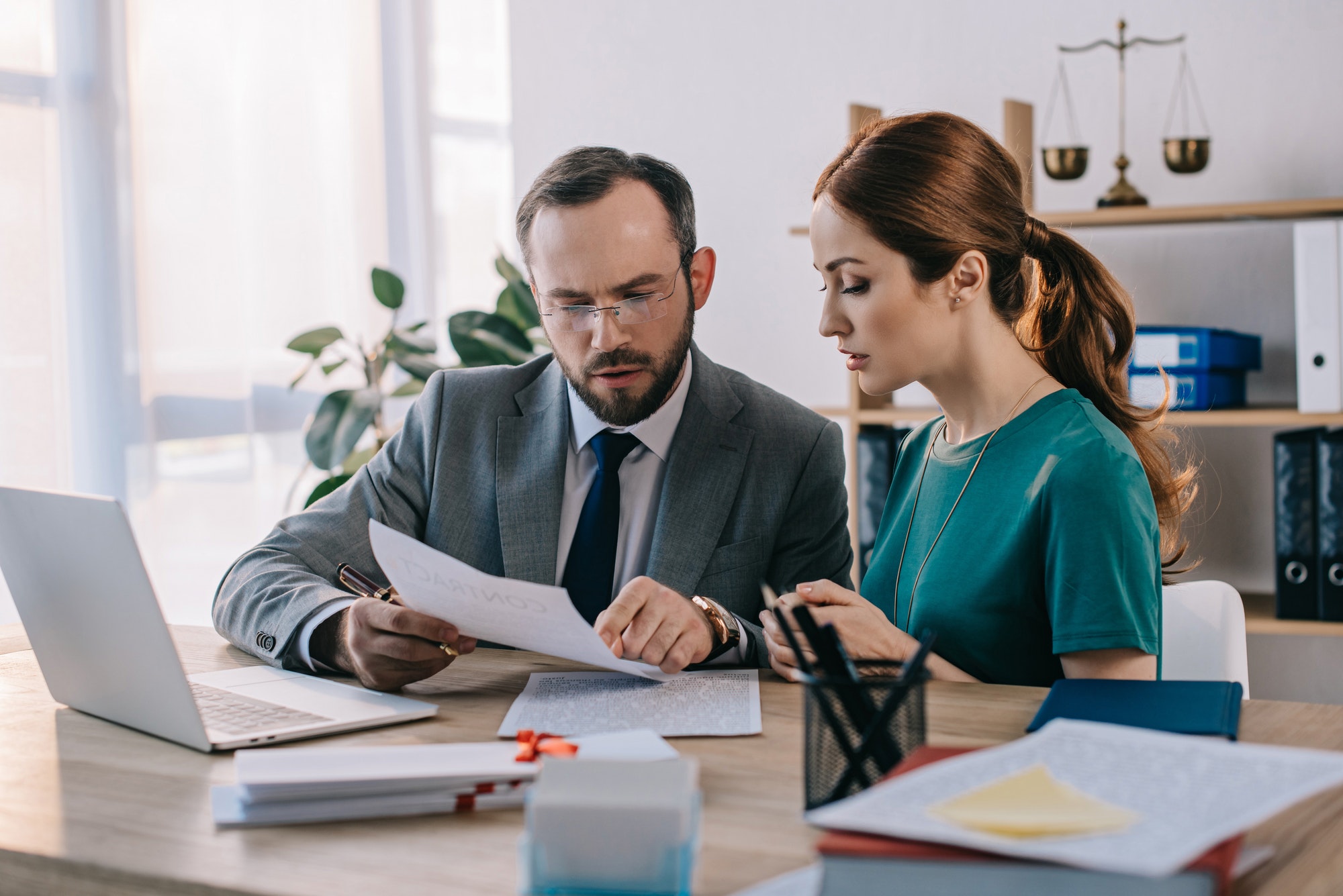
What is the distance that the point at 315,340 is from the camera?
286 cm

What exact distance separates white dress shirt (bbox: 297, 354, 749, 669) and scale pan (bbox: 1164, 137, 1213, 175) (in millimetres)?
1417

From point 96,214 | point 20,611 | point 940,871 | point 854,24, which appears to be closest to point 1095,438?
point 940,871

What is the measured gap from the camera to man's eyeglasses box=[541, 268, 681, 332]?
5.01ft

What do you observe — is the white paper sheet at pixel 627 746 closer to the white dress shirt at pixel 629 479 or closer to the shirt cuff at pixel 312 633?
the shirt cuff at pixel 312 633

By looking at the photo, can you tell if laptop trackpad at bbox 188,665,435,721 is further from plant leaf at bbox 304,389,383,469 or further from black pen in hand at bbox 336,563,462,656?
plant leaf at bbox 304,389,383,469

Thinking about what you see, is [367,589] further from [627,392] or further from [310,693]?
[627,392]

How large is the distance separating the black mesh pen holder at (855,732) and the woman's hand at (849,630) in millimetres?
332

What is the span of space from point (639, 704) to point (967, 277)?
61 centimetres

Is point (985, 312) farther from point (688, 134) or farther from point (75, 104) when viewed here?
point (75, 104)

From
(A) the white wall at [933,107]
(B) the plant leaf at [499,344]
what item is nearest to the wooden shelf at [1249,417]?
(A) the white wall at [933,107]

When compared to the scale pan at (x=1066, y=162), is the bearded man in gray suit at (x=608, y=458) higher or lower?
lower

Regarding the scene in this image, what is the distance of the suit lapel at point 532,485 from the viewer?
5.06 ft

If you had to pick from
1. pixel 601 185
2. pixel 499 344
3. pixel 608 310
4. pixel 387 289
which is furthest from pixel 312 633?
pixel 387 289

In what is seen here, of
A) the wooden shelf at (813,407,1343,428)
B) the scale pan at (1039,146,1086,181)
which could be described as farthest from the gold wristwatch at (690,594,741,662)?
the scale pan at (1039,146,1086,181)
